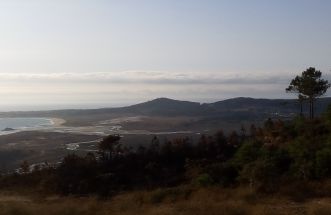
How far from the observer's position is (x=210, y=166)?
2516cm

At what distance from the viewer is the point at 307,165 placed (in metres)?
20.6

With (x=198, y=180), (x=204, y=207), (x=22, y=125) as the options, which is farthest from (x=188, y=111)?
(x=204, y=207)

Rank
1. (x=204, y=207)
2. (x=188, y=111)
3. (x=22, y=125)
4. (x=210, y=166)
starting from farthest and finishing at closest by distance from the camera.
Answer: (x=188, y=111), (x=22, y=125), (x=210, y=166), (x=204, y=207)

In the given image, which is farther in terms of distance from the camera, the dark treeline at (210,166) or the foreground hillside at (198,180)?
the dark treeline at (210,166)

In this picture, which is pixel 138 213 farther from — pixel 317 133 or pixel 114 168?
pixel 114 168

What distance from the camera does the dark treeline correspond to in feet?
67.1

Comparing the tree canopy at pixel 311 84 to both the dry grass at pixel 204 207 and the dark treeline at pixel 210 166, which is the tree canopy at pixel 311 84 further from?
the dry grass at pixel 204 207

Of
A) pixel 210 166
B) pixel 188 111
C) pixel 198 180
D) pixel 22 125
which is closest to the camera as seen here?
pixel 198 180

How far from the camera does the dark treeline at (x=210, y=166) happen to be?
67.1ft

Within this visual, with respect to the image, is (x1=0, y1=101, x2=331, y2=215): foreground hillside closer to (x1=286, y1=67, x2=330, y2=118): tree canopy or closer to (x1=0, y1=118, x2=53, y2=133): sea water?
(x1=286, y1=67, x2=330, y2=118): tree canopy

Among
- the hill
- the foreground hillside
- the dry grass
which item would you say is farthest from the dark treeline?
the hill

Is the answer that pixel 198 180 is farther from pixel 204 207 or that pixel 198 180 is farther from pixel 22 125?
pixel 22 125

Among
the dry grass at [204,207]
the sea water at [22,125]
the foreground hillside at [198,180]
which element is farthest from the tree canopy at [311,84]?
the sea water at [22,125]

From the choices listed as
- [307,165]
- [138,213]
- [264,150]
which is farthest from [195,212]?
[264,150]
